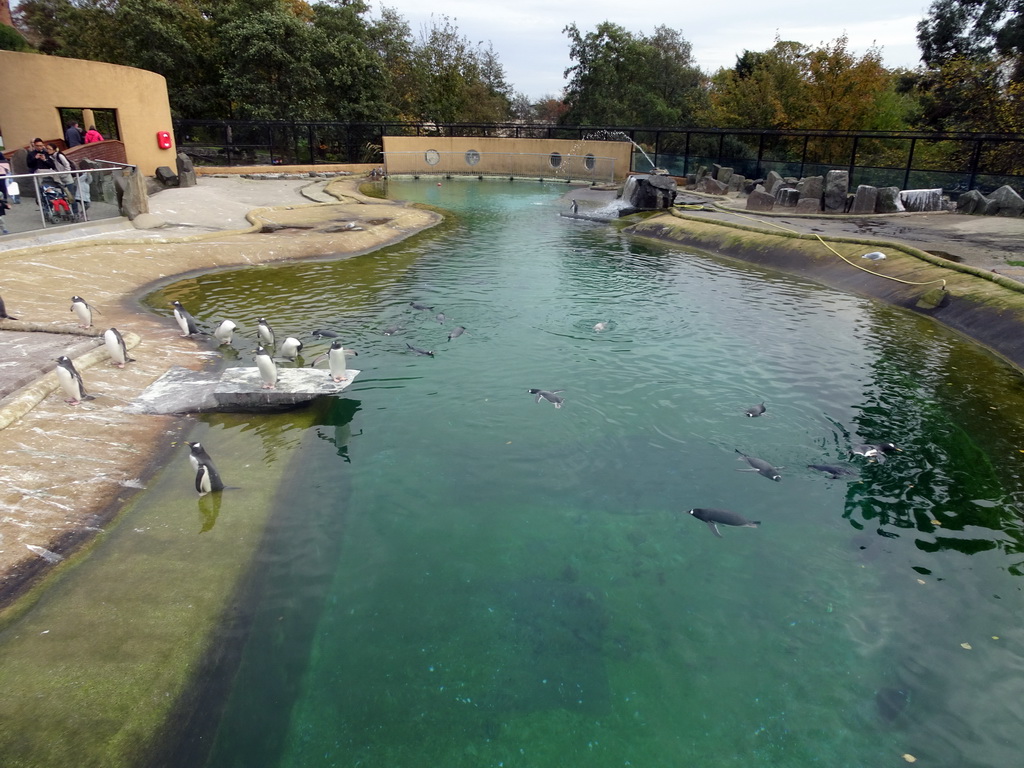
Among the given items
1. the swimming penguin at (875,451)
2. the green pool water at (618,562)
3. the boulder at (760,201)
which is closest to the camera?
the green pool water at (618,562)

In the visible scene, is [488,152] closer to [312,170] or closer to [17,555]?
[312,170]

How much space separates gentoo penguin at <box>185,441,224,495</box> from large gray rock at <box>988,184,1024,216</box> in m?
23.8

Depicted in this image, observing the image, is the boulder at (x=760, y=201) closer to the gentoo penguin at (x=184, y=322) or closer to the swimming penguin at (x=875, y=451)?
the swimming penguin at (x=875, y=451)

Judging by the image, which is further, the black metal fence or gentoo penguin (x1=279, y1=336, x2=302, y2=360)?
the black metal fence

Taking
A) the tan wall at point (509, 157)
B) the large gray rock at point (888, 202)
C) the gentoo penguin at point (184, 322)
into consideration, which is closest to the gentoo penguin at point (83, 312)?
the gentoo penguin at point (184, 322)

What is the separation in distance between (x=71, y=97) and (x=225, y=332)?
15301 mm

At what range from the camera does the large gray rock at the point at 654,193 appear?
26.6 meters

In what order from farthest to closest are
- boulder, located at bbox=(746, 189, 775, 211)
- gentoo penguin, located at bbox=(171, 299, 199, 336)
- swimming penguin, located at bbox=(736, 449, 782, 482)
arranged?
boulder, located at bbox=(746, 189, 775, 211) → gentoo penguin, located at bbox=(171, 299, 199, 336) → swimming penguin, located at bbox=(736, 449, 782, 482)

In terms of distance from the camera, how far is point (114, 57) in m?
35.6

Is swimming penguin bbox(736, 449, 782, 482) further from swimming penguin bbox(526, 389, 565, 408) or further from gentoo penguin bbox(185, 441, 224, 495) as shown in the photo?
gentoo penguin bbox(185, 441, 224, 495)

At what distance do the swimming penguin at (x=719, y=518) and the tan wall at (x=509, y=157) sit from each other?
3399 centimetres

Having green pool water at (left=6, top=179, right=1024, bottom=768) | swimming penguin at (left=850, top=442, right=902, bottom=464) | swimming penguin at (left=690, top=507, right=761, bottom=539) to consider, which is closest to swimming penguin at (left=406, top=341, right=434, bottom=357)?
green pool water at (left=6, top=179, right=1024, bottom=768)

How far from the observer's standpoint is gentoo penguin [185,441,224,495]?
23.1 feet

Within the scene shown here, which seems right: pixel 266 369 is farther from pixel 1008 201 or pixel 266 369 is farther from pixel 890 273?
pixel 1008 201
